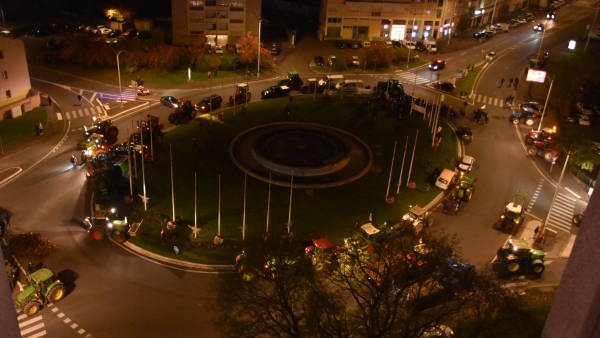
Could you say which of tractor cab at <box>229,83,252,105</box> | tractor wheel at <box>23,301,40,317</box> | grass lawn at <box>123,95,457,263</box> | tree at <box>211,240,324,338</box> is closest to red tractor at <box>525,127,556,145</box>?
grass lawn at <box>123,95,457,263</box>

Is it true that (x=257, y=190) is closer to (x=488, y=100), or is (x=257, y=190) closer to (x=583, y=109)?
(x=488, y=100)

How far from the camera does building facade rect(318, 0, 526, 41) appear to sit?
299 ft

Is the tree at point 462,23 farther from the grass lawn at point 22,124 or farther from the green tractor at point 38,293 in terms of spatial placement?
the green tractor at point 38,293

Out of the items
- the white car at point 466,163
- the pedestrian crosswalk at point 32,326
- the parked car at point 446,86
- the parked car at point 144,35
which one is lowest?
the pedestrian crosswalk at point 32,326

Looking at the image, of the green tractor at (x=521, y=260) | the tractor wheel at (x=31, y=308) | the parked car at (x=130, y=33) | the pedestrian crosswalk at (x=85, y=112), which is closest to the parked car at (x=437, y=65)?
the pedestrian crosswalk at (x=85, y=112)

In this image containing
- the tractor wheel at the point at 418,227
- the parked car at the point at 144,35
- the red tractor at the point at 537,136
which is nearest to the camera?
the tractor wheel at the point at 418,227

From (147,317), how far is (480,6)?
98.7 metres

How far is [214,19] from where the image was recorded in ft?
275

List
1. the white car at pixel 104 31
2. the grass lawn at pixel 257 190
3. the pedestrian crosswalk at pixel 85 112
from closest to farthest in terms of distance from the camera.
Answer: the grass lawn at pixel 257 190
the pedestrian crosswalk at pixel 85 112
the white car at pixel 104 31

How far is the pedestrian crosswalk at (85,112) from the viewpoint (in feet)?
186

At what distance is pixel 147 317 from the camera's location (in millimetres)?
30328

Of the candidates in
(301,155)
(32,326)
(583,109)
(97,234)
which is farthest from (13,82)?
(583,109)

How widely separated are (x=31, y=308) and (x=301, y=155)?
83.6 feet

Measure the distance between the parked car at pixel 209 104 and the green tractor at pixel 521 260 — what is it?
3554 cm
